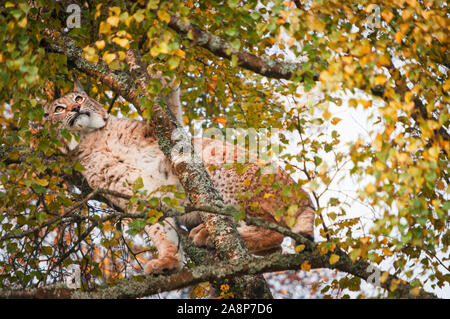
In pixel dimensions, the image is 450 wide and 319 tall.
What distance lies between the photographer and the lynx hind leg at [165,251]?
4.60 metres

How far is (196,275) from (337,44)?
1.77m

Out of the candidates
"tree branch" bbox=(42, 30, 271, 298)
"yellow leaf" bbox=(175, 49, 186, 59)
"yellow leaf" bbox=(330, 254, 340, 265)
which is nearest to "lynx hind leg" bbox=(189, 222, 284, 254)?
"tree branch" bbox=(42, 30, 271, 298)

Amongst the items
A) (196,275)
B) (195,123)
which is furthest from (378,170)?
(195,123)

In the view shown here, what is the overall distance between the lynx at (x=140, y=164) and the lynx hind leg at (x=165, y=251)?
0.01 metres

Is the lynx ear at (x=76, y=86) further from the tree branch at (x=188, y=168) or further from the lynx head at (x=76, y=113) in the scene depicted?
the tree branch at (x=188, y=168)

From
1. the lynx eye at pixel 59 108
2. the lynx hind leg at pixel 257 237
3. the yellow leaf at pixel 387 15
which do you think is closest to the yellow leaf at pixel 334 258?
the yellow leaf at pixel 387 15

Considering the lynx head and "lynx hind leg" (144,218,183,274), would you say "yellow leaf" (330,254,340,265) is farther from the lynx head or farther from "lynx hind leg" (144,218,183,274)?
the lynx head

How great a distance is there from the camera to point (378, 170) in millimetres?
2816

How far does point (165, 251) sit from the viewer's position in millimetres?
4770

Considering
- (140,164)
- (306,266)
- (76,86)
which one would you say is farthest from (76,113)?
(306,266)

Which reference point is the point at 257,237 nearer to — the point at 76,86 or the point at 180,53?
the point at 180,53

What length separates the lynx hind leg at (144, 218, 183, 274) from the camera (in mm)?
4602

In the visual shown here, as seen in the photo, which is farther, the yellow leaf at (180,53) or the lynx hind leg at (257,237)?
the lynx hind leg at (257,237)
